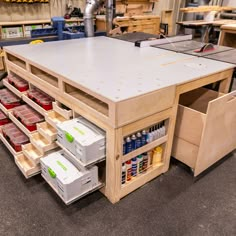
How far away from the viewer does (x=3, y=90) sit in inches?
87.2

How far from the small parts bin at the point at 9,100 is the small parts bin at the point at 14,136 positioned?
0.16 metres

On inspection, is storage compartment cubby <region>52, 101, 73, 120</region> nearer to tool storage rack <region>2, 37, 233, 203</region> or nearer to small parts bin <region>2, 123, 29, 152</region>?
tool storage rack <region>2, 37, 233, 203</region>

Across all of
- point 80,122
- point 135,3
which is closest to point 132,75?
point 80,122

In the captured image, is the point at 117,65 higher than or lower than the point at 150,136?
higher

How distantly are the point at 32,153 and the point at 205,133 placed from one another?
1.12m

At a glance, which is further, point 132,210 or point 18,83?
point 18,83

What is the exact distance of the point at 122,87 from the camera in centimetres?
127

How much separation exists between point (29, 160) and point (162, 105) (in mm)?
982

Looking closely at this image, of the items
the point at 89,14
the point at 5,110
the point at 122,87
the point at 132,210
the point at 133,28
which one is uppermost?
the point at 89,14

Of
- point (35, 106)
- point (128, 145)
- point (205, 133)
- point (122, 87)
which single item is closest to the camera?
point (122, 87)

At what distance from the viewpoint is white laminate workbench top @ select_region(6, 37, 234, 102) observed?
1299 mm

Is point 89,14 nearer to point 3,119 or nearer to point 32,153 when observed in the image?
point 3,119

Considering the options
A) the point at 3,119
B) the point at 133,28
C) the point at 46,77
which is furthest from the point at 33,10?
the point at 46,77

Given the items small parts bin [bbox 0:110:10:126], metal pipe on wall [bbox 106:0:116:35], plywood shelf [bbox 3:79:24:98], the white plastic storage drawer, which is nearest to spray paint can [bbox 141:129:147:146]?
the white plastic storage drawer
